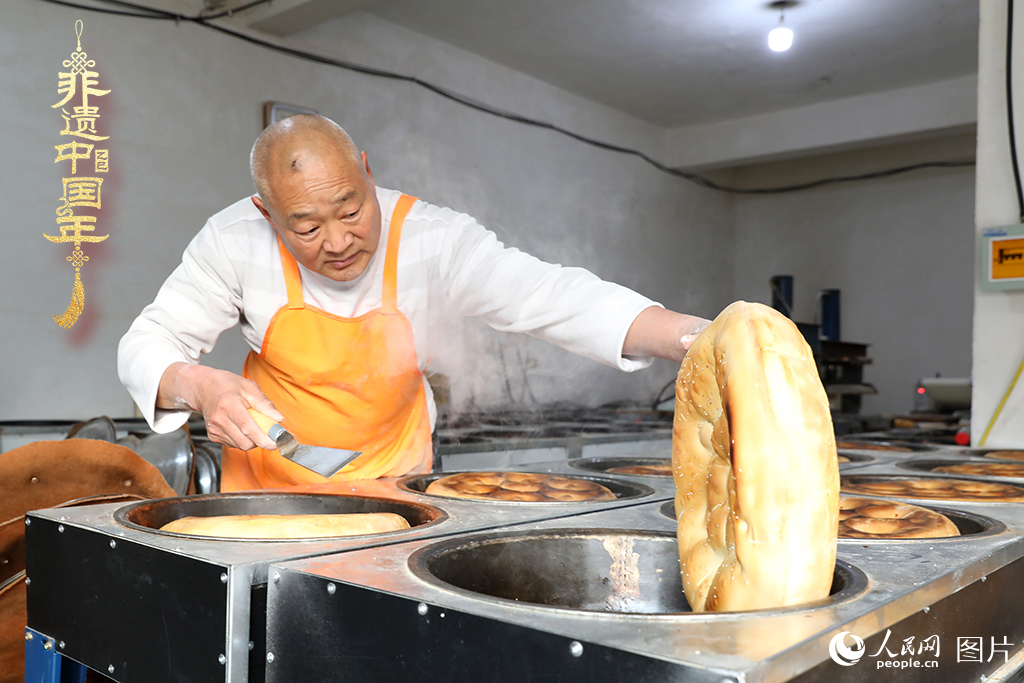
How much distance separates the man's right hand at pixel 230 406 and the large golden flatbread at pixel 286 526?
20cm

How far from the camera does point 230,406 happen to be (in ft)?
4.54

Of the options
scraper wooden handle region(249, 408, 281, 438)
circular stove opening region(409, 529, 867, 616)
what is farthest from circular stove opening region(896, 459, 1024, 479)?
scraper wooden handle region(249, 408, 281, 438)

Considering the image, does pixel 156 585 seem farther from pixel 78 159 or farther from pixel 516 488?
pixel 78 159

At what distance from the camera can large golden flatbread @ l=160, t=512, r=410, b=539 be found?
1.13 m

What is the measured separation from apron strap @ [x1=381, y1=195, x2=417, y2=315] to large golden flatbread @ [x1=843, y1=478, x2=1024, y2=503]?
108 centimetres

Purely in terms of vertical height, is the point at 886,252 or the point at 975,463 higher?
the point at 886,252

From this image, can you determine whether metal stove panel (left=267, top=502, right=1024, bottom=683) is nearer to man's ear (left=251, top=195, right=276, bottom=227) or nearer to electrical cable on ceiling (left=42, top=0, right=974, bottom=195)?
man's ear (left=251, top=195, right=276, bottom=227)

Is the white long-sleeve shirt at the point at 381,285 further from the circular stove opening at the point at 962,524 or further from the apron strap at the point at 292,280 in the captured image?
the circular stove opening at the point at 962,524

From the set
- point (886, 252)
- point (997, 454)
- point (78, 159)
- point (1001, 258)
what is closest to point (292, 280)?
point (997, 454)

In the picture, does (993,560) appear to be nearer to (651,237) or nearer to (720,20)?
(720,20)

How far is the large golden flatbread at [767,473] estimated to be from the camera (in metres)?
0.79

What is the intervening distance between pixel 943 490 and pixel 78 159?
3824 mm

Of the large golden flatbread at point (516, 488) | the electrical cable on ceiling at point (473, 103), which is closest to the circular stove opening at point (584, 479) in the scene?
the large golden flatbread at point (516, 488)

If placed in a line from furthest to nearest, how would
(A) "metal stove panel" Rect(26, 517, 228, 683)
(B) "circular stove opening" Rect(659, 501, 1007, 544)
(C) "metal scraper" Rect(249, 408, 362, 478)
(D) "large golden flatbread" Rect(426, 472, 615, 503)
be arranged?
(D) "large golden flatbread" Rect(426, 472, 615, 503)
(C) "metal scraper" Rect(249, 408, 362, 478)
(B) "circular stove opening" Rect(659, 501, 1007, 544)
(A) "metal stove panel" Rect(26, 517, 228, 683)
